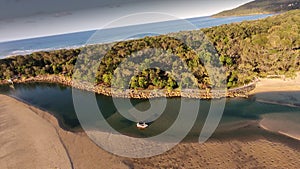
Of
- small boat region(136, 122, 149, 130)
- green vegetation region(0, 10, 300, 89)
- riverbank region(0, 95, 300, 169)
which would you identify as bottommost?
riverbank region(0, 95, 300, 169)

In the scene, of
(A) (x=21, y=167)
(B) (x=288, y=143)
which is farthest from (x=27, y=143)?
(B) (x=288, y=143)

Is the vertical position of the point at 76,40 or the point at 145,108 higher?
the point at 76,40

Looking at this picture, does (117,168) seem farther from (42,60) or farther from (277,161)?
(42,60)

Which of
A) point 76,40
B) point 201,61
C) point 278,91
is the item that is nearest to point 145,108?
point 201,61

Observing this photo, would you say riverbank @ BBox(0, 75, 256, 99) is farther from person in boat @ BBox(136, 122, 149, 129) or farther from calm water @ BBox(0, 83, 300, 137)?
person in boat @ BBox(136, 122, 149, 129)

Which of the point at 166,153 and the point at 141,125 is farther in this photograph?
the point at 141,125

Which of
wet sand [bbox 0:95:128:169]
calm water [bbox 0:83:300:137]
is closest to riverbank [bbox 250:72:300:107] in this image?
calm water [bbox 0:83:300:137]

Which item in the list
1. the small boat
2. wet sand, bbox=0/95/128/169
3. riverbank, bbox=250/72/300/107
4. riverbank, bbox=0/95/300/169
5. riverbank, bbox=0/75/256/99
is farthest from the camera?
riverbank, bbox=0/75/256/99

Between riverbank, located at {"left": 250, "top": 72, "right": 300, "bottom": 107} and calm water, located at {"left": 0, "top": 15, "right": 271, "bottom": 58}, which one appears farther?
calm water, located at {"left": 0, "top": 15, "right": 271, "bottom": 58}

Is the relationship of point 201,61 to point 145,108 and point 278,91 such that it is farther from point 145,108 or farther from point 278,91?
point 145,108
